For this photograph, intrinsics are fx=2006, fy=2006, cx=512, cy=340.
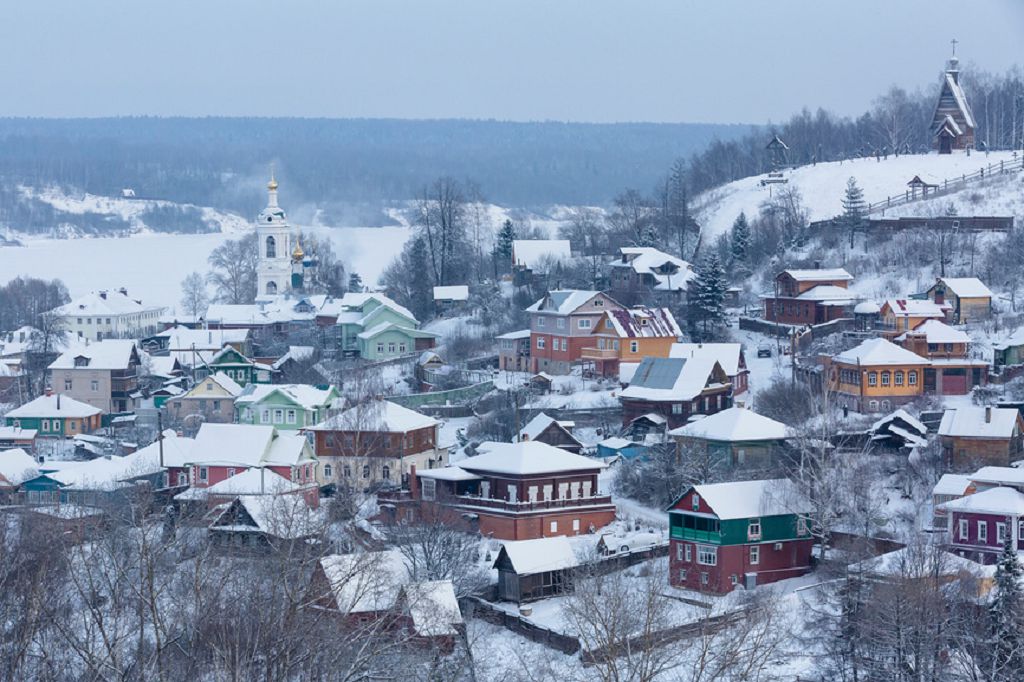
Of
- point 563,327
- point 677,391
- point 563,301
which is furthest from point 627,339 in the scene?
point 677,391

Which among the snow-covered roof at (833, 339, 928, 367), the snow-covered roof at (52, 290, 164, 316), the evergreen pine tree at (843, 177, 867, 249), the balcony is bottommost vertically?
the balcony

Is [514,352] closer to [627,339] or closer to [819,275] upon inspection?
[627,339]

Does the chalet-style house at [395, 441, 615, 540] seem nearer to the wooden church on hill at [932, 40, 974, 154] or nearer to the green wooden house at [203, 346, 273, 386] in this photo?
the green wooden house at [203, 346, 273, 386]

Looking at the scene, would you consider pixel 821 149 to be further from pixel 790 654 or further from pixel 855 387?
pixel 790 654

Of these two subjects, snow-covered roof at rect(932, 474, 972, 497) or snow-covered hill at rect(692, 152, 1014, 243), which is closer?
snow-covered roof at rect(932, 474, 972, 497)

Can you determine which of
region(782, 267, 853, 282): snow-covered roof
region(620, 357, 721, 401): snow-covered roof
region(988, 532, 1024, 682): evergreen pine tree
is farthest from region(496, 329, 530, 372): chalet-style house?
region(988, 532, 1024, 682): evergreen pine tree

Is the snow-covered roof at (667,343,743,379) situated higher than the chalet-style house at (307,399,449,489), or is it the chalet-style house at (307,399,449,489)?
the snow-covered roof at (667,343,743,379)

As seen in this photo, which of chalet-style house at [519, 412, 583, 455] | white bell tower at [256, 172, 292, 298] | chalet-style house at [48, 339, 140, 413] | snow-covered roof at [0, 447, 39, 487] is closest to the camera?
chalet-style house at [519, 412, 583, 455]
